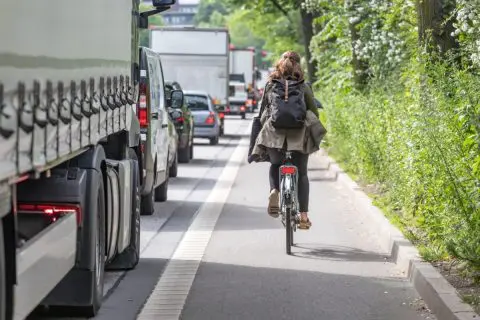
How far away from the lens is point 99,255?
841 centimetres

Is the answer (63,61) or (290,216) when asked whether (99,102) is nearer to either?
(63,61)

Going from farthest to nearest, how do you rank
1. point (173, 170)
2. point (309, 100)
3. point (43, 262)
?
point (173, 170) → point (309, 100) → point (43, 262)

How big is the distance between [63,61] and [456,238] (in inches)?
147

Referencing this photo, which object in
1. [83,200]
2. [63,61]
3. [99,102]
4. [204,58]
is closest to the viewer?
[63,61]

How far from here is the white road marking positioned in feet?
28.9

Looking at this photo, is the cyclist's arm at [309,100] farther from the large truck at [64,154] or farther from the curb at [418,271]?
the large truck at [64,154]

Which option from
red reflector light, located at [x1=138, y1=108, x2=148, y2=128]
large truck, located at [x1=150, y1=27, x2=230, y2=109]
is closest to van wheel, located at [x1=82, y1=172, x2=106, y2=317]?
red reflector light, located at [x1=138, y1=108, x2=148, y2=128]

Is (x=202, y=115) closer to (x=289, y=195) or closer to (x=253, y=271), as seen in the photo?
(x=289, y=195)

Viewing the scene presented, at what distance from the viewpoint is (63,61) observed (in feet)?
22.7

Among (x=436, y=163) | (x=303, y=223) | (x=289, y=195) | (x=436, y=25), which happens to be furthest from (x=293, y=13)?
(x=436, y=163)

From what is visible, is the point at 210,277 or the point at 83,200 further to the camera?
the point at 210,277

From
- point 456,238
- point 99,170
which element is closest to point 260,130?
point 456,238

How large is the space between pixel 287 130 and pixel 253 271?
5.32 feet

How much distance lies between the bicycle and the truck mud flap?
14.6 feet
